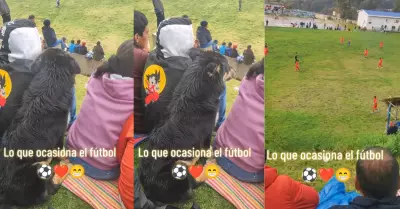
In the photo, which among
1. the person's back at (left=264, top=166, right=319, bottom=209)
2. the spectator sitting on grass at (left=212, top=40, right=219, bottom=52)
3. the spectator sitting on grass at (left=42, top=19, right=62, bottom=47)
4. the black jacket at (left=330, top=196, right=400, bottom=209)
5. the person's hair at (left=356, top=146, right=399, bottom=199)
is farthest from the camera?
the spectator sitting on grass at (left=42, top=19, right=62, bottom=47)

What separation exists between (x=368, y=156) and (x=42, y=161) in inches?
86.0

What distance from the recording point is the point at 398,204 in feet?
9.07

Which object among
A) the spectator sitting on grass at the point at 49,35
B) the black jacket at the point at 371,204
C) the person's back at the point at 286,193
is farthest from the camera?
the spectator sitting on grass at the point at 49,35

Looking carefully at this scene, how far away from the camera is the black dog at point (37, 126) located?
11.1 ft

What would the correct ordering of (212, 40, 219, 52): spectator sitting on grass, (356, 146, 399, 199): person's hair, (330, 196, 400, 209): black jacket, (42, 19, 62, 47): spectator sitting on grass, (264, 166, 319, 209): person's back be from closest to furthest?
(330, 196, 400, 209): black jacket
(356, 146, 399, 199): person's hair
(264, 166, 319, 209): person's back
(212, 40, 219, 52): spectator sitting on grass
(42, 19, 62, 47): spectator sitting on grass

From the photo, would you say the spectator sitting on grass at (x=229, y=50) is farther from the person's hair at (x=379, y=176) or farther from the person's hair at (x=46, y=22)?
the person's hair at (x=46, y=22)

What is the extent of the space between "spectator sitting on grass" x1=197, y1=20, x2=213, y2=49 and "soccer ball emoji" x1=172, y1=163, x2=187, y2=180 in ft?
2.68

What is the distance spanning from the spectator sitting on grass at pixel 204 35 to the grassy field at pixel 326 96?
0.39 m

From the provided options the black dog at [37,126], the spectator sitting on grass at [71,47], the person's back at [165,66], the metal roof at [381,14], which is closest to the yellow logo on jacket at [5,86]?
the black dog at [37,126]

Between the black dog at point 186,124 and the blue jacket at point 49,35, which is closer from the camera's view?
the black dog at point 186,124

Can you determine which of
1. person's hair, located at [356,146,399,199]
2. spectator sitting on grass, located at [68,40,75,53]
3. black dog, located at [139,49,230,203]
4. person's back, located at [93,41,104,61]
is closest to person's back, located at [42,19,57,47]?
spectator sitting on grass, located at [68,40,75,53]

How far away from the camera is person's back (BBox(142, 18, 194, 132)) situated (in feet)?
10.9

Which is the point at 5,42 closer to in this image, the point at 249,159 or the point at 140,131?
the point at 140,131

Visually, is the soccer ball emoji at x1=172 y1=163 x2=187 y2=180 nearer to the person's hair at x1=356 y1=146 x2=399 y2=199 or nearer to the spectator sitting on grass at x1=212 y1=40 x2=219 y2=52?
the spectator sitting on grass at x1=212 y1=40 x2=219 y2=52
